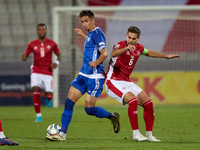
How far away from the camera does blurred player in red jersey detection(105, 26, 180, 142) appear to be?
5473mm

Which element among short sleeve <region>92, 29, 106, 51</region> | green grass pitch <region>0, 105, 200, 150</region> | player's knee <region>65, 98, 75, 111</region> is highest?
short sleeve <region>92, 29, 106, 51</region>

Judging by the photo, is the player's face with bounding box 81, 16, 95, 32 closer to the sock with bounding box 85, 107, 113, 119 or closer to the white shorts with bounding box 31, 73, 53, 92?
the sock with bounding box 85, 107, 113, 119

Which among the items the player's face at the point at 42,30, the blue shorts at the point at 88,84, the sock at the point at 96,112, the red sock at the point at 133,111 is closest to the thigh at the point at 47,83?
the player's face at the point at 42,30

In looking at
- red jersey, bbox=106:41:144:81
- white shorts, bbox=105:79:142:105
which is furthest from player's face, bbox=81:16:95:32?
white shorts, bbox=105:79:142:105

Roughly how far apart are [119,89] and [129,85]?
0.21 m

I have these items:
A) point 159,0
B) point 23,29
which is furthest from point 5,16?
point 159,0

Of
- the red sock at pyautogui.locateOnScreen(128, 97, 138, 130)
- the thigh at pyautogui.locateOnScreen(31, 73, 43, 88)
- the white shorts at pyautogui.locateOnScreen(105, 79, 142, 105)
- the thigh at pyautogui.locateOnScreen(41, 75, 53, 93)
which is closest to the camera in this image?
the red sock at pyautogui.locateOnScreen(128, 97, 138, 130)

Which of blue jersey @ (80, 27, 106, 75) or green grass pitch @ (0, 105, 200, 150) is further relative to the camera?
blue jersey @ (80, 27, 106, 75)

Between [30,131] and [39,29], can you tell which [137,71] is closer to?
[39,29]

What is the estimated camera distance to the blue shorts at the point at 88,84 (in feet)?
18.5

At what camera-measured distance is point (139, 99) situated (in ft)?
18.7

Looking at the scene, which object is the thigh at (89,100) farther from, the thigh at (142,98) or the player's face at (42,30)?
the player's face at (42,30)

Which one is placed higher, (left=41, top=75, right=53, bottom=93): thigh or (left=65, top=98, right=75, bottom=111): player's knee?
(left=65, top=98, right=75, bottom=111): player's knee

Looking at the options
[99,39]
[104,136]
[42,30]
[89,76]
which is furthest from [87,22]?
[42,30]
